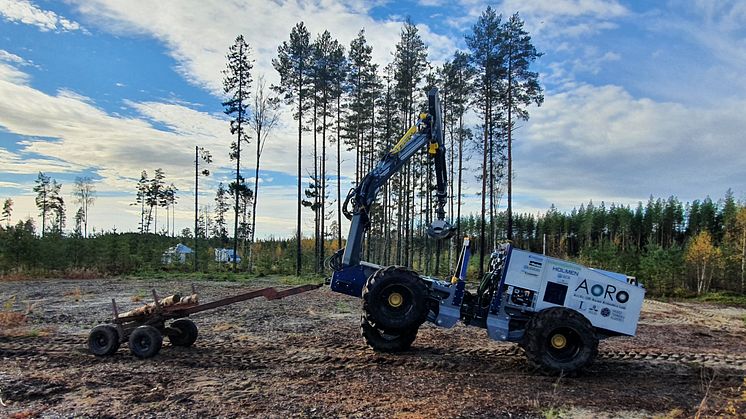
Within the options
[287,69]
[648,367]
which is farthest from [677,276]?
[287,69]

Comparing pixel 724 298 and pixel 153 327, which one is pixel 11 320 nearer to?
pixel 153 327

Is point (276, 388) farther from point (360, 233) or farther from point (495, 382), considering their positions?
point (360, 233)

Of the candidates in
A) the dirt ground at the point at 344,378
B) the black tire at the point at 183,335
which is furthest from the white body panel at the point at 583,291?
the black tire at the point at 183,335

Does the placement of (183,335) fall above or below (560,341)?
below

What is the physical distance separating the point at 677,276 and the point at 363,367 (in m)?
30.8

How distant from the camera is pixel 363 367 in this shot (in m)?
7.50

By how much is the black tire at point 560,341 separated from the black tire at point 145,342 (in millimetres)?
6348

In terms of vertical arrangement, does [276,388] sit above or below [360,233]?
below

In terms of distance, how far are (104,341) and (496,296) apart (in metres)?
6.99

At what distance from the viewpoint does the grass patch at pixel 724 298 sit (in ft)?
80.4

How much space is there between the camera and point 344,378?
6.83m

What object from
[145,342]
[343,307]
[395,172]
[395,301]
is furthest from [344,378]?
[343,307]

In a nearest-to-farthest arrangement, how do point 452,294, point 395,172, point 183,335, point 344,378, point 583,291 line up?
point 344,378, point 583,291, point 452,294, point 183,335, point 395,172

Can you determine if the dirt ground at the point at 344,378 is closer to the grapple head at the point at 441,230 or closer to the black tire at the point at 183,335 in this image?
the black tire at the point at 183,335
